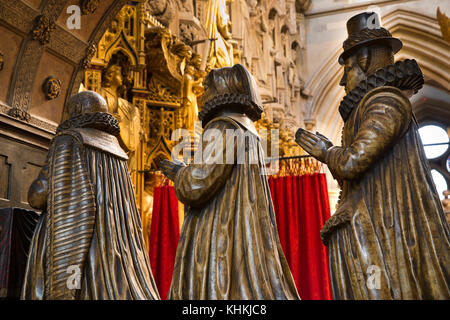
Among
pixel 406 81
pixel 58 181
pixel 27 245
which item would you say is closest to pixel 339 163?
pixel 406 81

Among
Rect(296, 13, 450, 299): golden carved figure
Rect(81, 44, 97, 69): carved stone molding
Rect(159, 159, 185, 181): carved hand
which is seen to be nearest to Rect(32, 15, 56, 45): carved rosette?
Rect(81, 44, 97, 69): carved stone molding

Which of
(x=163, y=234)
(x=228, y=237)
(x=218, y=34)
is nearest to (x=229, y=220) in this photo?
(x=228, y=237)

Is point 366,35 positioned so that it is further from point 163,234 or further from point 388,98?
point 163,234

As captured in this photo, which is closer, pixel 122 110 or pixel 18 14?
pixel 18 14

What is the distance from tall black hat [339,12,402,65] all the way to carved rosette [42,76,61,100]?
243 centimetres

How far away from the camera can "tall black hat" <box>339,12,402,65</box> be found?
105 inches

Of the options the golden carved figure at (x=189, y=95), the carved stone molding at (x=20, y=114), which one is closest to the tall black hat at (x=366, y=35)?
the carved stone molding at (x=20, y=114)

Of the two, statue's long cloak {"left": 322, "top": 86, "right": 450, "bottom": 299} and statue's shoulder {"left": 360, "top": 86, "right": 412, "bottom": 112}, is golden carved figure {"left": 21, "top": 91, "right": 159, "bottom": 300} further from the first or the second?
statue's shoulder {"left": 360, "top": 86, "right": 412, "bottom": 112}

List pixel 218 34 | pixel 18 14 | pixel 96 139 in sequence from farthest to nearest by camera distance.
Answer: pixel 218 34 → pixel 18 14 → pixel 96 139

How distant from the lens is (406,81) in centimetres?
254

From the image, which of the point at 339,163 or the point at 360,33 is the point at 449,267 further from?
the point at 360,33

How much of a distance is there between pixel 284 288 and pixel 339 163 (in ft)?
2.21

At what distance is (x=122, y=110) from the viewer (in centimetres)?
611

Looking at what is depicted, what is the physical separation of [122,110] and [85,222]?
313 cm
